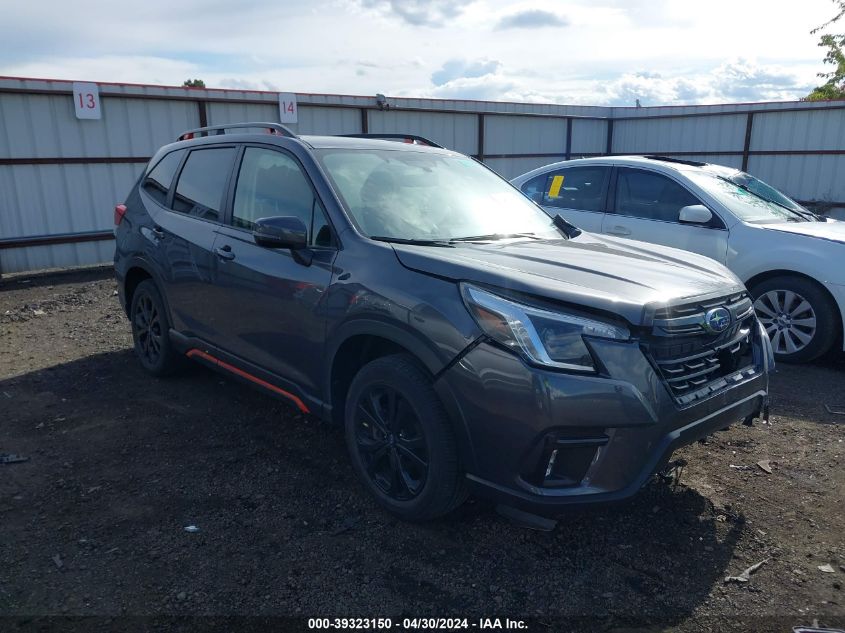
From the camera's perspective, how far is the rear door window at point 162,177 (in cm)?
504

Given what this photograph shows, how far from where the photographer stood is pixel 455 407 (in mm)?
2840

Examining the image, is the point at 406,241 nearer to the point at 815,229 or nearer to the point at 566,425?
the point at 566,425

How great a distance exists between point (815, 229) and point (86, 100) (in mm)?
9995

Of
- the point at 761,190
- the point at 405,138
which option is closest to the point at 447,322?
the point at 405,138

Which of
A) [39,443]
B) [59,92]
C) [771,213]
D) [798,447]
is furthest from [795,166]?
[39,443]

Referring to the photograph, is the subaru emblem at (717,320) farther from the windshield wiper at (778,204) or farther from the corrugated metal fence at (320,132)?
the corrugated metal fence at (320,132)

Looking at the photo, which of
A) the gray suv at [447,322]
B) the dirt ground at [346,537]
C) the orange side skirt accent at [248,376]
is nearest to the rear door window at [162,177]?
the gray suv at [447,322]

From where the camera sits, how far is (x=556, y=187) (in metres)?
7.30

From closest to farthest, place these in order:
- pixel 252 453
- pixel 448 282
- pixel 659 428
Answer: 1. pixel 659 428
2. pixel 448 282
3. pixel 252 453

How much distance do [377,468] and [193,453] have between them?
4.41 feet

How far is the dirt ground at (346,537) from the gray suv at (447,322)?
13.5 inches

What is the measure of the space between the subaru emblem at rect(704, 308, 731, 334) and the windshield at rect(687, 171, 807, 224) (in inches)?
130

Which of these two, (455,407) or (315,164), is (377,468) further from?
(315,164)

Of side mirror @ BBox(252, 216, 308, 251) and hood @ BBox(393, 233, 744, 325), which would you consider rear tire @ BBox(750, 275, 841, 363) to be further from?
side mirror @ BBox(252, 216, 308, 251)
